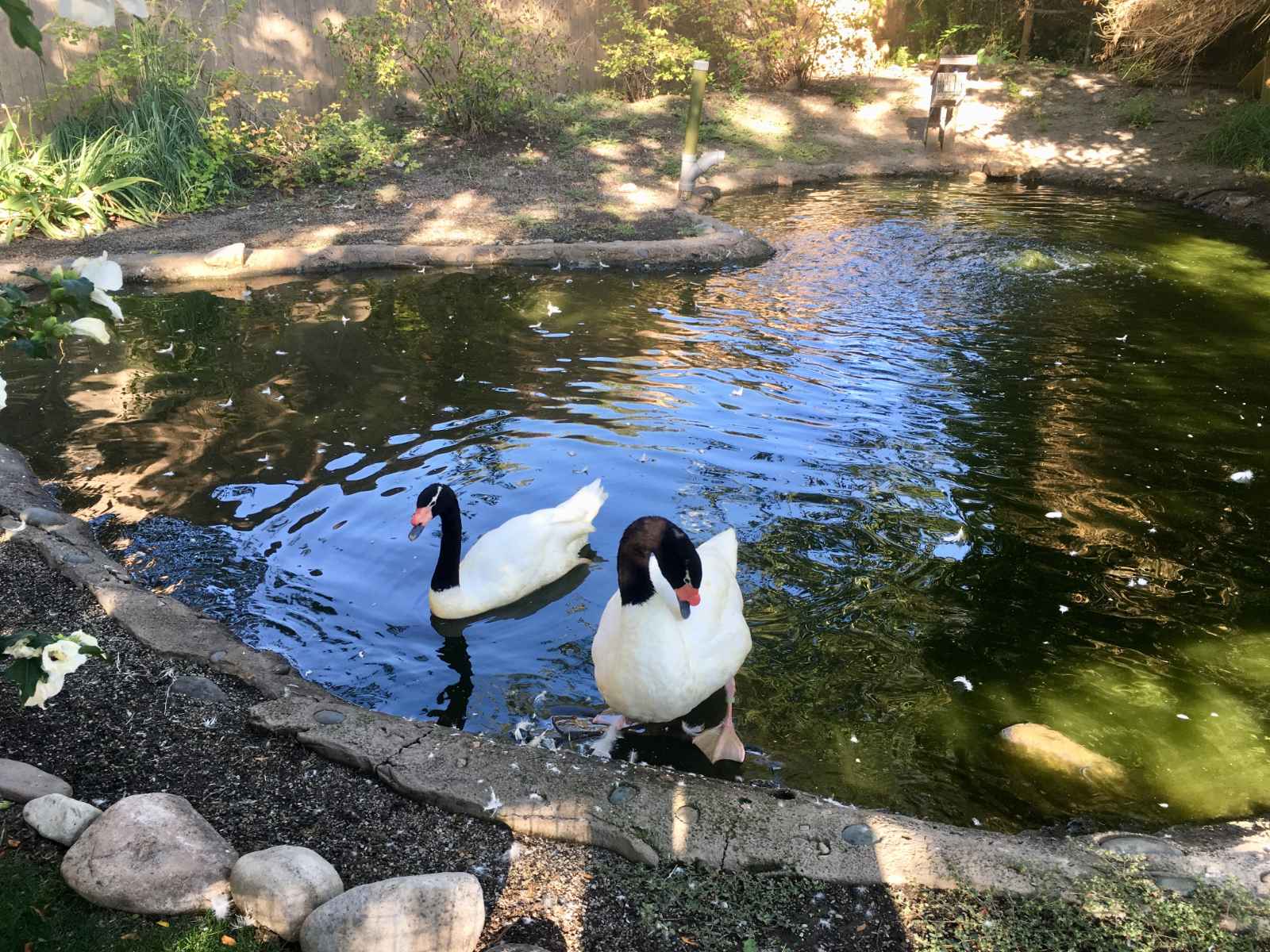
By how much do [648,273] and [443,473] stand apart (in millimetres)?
4351

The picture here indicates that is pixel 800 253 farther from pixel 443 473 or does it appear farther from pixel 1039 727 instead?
pixel 1039 727

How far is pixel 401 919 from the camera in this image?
2.55m

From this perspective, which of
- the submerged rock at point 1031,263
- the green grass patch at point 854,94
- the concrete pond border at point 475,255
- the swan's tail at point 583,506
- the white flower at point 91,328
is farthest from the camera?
the green grass patch at point 854,94

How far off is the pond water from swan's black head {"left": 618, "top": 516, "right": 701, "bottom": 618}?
0.76 metres

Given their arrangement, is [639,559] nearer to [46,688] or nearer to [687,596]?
[687,596]

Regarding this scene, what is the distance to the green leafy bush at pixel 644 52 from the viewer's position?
15.1 m

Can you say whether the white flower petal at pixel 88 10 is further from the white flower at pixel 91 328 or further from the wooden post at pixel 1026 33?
the wooden post at pixel 1026 33

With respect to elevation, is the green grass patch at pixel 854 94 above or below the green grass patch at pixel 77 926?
above

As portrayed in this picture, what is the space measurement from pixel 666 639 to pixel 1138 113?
46.0 ft

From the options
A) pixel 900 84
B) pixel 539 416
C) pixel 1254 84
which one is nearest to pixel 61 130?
pixel 539 416

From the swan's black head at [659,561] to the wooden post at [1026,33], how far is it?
1663 cm

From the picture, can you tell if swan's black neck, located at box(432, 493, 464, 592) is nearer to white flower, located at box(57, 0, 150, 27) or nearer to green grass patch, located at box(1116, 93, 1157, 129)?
white flower, located at box(57, 0, 150, 27)

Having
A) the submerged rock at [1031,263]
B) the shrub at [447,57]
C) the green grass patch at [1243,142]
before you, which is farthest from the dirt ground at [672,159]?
the submerged rock at [1031,263]

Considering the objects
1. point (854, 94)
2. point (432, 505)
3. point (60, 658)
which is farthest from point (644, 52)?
point (60, 658)
